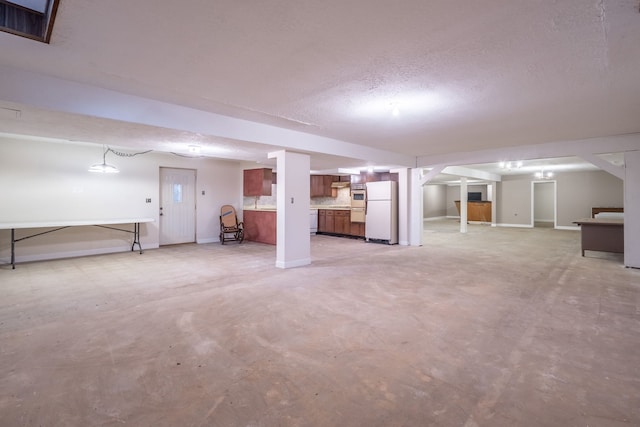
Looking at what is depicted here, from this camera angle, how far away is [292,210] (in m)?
5.29

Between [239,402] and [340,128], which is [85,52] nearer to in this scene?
[239,402]

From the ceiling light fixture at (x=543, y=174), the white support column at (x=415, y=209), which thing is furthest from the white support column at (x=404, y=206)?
the ceiling light fixture at (x=543, y=174)

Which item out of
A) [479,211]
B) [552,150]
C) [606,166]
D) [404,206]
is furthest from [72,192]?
[479,211]

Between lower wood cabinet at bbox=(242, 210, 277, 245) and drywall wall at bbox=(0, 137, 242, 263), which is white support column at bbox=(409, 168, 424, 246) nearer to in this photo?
lower wood cabinet at bbox=(242, 210, 277, 245)

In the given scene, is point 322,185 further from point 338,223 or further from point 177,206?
point 177,206

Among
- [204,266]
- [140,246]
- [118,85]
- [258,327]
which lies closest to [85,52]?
[118,85]

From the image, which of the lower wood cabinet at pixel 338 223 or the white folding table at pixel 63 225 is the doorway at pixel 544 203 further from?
the white folding table at pixel 63 225

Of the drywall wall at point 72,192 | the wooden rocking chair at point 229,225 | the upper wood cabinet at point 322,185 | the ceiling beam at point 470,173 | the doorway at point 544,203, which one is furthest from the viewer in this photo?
the doorway at point 544,203

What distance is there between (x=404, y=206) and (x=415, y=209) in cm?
29

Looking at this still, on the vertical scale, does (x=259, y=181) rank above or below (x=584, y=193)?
above

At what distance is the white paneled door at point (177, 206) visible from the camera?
7566 millimetres

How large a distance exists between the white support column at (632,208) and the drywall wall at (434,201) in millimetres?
11089

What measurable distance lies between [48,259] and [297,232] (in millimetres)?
4898

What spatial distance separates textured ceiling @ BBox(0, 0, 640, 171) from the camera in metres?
1.82
